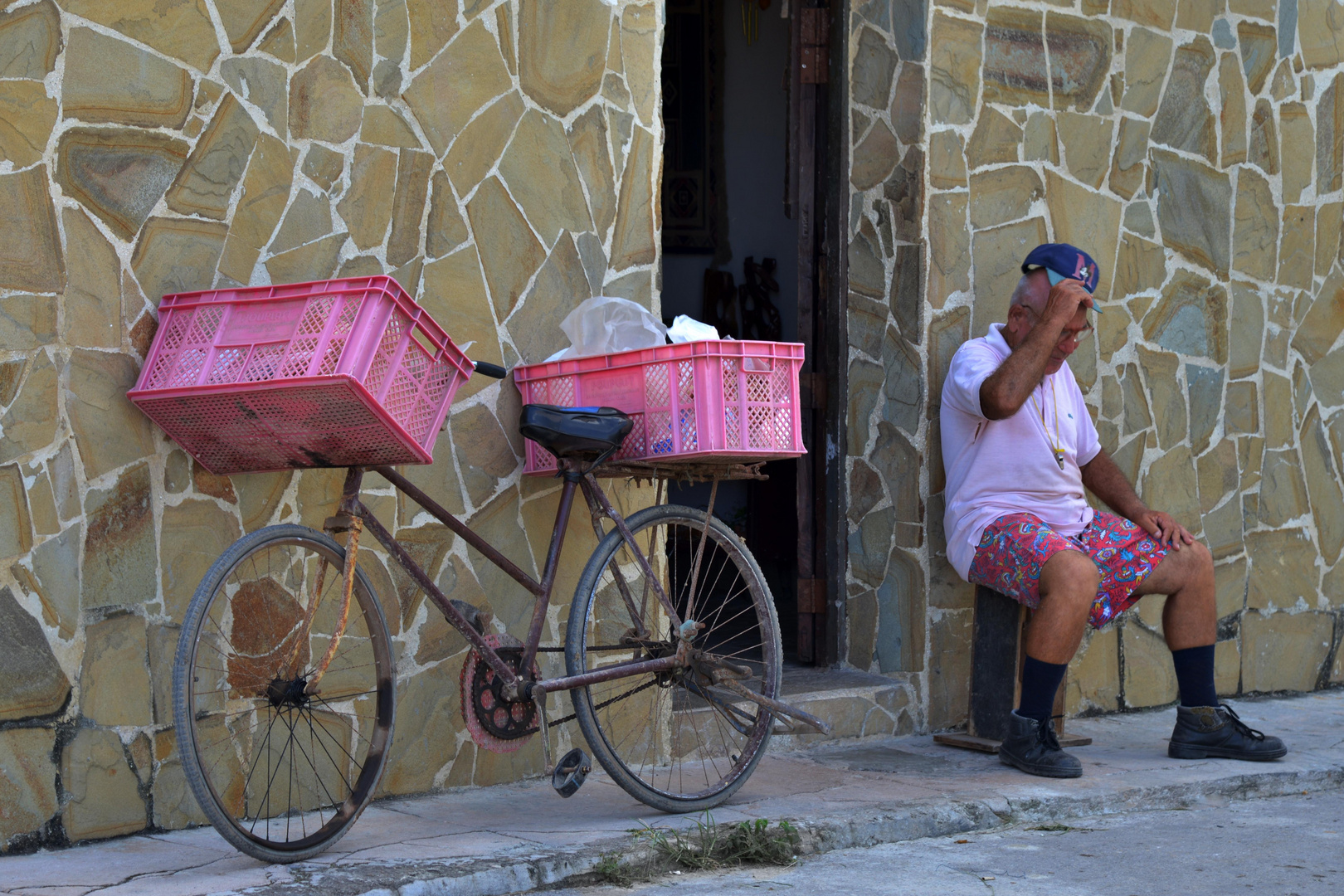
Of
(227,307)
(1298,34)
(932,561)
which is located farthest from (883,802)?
(1298,34)

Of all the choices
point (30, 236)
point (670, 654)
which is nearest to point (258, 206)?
point (30, 236)

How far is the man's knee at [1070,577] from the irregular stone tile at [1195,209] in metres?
2.30

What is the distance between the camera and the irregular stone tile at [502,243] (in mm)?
5043

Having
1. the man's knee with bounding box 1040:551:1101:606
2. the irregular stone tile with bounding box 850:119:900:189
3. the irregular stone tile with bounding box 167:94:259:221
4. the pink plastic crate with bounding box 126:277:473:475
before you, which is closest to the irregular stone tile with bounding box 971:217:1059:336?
the irregular stone tile with bounding box 850:119:900:189

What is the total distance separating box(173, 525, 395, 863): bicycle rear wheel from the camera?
4016 millimetres

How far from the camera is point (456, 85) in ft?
16.3

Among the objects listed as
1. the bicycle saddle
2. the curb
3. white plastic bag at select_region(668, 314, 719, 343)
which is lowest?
the curb

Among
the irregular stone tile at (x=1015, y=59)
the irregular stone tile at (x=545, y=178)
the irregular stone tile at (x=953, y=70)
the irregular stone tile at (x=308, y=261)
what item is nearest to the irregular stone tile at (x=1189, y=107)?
the irregular stone tile at (x=1015, y=59)

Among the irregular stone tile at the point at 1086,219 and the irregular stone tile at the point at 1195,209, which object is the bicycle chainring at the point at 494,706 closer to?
the irregular stone tile at the point at 1086,219

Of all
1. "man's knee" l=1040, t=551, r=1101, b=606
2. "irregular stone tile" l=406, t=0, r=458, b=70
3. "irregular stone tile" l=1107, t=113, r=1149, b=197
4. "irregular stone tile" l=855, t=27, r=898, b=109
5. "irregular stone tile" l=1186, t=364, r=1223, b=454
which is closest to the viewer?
"irregular stone tile" l=406, t=0, r=458, b=70

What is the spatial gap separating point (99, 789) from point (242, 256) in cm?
165

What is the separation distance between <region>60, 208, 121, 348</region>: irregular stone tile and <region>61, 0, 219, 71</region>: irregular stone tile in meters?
0.57

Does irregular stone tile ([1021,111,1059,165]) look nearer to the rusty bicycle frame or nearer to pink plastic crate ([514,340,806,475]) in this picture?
pink plastic crate ([514,340,806,475])

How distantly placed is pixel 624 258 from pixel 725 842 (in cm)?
222
